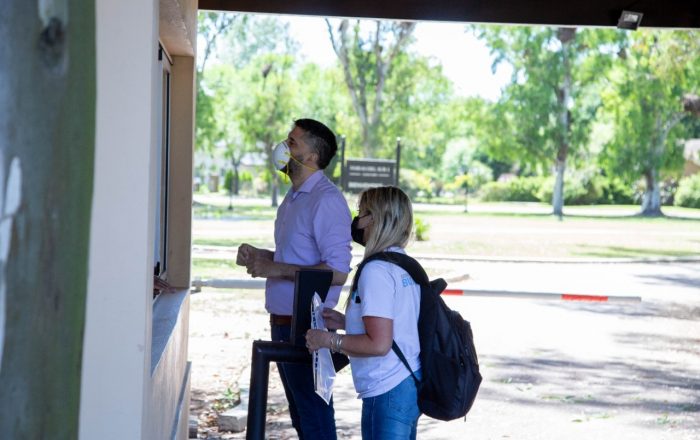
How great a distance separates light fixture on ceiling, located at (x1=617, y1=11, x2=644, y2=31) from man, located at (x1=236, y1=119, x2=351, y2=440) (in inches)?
202

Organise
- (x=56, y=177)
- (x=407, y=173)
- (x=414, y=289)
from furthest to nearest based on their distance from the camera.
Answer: (x=407, y=173) < (x=414, y=289) < (x=56, y=177)

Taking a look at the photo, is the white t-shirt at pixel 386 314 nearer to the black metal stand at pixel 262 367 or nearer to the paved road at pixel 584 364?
the black metal stand at pixel 262 367

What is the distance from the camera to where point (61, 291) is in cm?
189

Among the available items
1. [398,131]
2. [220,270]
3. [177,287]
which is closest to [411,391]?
[177,287]

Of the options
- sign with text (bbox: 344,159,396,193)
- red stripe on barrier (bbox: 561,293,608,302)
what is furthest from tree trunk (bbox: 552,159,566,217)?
red stripe on barrier (bbox: 561,293,608,302)

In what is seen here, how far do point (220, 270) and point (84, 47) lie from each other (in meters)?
19.0

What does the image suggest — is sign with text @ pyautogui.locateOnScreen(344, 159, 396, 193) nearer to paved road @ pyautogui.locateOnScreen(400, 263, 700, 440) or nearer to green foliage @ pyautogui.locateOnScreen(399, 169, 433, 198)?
paved road @ pyautogui.locateOnScreen(400, 263, 700, 440)

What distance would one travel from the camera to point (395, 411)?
4.07 metres

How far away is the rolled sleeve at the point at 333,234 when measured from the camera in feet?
17.1

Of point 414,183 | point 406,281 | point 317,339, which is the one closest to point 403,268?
point 406,281

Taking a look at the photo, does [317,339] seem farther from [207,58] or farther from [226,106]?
[226,106]

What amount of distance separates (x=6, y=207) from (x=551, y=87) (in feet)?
178

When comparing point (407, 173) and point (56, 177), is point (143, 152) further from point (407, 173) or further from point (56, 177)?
point (407, 173)

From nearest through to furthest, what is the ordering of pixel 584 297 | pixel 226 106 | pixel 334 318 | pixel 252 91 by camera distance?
pixel 334 318 < pixel 584 297 < pixel 252 91 < pixel 226 106
